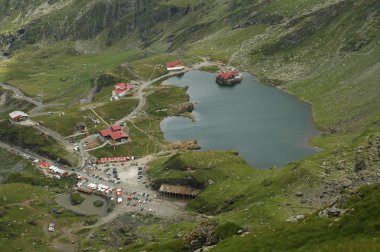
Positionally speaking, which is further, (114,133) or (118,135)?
(114,133)

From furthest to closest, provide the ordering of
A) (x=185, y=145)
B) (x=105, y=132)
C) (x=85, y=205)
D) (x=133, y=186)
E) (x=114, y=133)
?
(x=105, y=132) → (x=114, y=133) → (x=185, y=145) → (x=133, y=186) → (x=85, y=205)

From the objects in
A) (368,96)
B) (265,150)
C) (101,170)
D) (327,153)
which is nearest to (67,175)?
(101,170)

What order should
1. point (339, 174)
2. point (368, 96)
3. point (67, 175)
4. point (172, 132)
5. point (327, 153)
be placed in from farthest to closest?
point (172, 132) < point (368, 96) < point (67, 175) < point (327, 153) < point (339, 174)

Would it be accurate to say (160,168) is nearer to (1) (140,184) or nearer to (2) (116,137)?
(1) (140,184)

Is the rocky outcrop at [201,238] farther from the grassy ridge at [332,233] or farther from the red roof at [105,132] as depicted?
the red roof at [105,132]

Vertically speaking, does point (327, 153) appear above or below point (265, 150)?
above

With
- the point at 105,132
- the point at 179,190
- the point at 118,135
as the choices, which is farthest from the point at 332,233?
the point at 105,132

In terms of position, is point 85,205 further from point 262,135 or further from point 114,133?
point 262,135

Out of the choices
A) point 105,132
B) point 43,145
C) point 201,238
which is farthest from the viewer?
point 105,132
